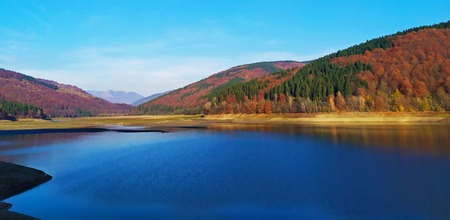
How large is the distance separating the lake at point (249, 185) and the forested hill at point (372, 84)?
59.9m

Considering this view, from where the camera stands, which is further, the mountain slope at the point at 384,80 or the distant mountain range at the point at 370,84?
the distant mountain range at the point at 370,84

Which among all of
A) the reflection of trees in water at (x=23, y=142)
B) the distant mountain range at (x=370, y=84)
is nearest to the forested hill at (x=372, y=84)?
the distant mountain range at (x=370, y=84)

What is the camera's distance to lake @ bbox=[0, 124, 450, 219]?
672 inches

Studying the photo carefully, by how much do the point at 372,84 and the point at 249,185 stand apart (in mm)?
98276

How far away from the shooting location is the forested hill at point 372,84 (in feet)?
302

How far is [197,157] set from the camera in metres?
36.9

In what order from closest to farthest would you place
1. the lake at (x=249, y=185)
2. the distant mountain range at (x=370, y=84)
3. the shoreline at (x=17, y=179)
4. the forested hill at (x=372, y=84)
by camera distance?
the lake at (x=249, y=185) < the shoreline at (x=17, y=179) < the forested hill at (x=372, y=84) < the distant mountain range at (x=370, y=84)

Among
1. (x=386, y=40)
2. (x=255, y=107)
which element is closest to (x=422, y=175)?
(x=255, y=107)

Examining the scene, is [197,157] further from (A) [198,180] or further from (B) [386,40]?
(B) [386,40]

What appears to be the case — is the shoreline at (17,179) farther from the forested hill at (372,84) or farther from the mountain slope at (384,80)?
the mountain slope at (384,80)

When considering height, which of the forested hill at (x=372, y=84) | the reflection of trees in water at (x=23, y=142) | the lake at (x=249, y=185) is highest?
the forested hill at (x=372, y=84)

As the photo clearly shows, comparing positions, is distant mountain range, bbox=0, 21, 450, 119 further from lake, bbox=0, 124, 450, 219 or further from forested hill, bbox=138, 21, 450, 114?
lake, bbox=0, 124, 450, 219

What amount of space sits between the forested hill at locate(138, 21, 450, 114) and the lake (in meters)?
59.9

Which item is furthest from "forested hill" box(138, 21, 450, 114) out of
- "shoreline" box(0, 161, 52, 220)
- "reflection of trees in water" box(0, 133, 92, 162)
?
"shoreline" box(0, 161, 52, 220)
